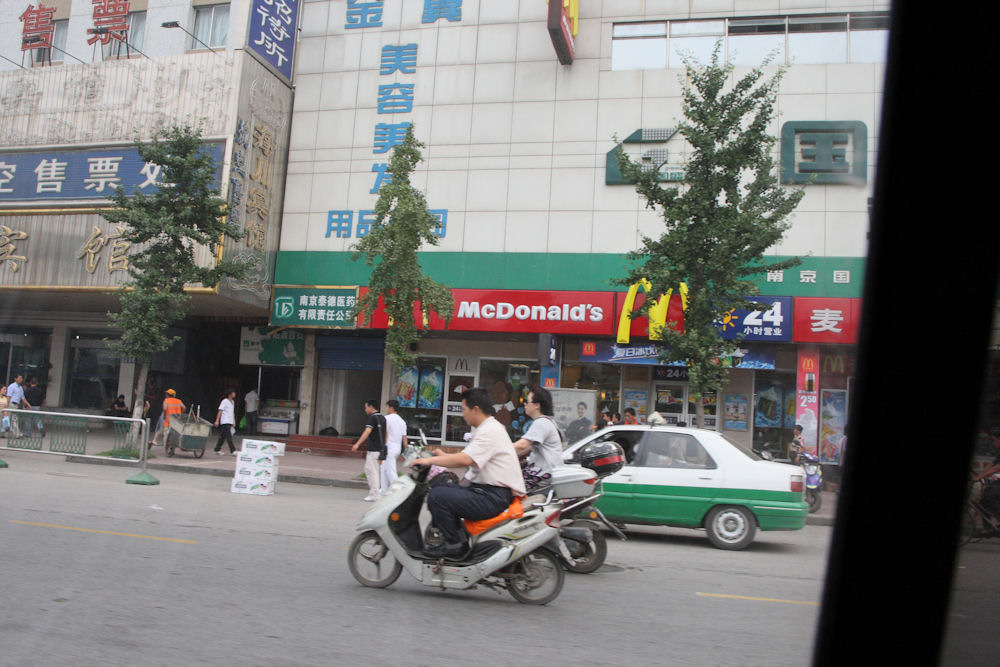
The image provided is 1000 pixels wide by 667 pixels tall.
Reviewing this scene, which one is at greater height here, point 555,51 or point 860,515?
point 555,51

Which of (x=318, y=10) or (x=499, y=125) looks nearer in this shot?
(x=499, y=125)

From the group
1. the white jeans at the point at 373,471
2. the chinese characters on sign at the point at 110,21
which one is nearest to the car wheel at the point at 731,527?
the white jeans at the point at 373,471

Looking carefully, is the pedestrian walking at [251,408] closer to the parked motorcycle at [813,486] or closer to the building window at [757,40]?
the building window at [757,40]

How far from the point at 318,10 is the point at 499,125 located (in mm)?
7245

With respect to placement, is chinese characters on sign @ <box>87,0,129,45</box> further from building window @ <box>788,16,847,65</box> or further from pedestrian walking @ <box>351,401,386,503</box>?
building window @ <box>788,16,847,65</box>

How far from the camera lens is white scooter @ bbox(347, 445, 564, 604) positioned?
594 centimetres

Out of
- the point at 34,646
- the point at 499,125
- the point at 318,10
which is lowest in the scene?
the point at 34,646

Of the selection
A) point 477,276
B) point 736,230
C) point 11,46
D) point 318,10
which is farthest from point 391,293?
point 11,46

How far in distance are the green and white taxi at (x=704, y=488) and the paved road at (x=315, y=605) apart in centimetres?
38

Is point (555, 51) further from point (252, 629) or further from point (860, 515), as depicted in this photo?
point (252, 629)

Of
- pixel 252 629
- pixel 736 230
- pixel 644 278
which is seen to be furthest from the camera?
pixel 644 278

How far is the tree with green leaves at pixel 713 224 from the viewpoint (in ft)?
51.8

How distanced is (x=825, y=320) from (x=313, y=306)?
13741 millimetres

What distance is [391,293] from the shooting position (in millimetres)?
17203
